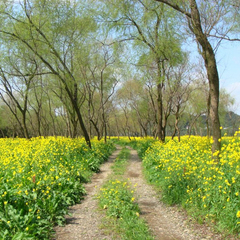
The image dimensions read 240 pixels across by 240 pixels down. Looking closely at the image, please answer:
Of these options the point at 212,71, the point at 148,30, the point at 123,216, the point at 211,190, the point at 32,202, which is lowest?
the point at 123,216

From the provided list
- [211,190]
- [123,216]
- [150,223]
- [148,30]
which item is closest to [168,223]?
[150,223]

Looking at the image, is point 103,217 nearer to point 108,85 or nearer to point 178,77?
point 178,77

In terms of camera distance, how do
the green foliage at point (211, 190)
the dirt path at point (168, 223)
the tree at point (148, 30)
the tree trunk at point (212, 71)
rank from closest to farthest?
1. the green foliage at point (211, 190)
2. the dirt path at point (168, 223)
3. the tree trunk at point (212, 71)
4. the tree at point (148, 30)

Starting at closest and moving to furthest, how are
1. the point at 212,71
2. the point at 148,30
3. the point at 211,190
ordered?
the point at 211,190 → the point at 212,71 → the point at 148,30

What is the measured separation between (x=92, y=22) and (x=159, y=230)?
993 cm

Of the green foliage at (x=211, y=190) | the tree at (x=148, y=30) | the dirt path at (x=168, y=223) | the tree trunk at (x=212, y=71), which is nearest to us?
the green foliage at (x=211, y=190)

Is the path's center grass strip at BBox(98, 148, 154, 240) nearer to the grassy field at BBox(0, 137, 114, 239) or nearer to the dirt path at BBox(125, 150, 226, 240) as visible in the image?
the dirt path at BBox(125, 150, 226, 240)

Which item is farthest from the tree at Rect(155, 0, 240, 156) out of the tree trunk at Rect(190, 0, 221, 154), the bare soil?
the bare soil

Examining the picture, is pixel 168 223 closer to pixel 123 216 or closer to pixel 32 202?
pixel 123 216

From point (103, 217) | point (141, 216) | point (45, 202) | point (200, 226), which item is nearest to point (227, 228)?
point (200, 226)

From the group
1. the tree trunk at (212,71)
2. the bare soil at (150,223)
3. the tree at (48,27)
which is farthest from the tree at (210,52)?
the tree at (48,27)

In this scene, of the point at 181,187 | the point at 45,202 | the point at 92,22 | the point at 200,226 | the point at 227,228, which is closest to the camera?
the point at 227,228

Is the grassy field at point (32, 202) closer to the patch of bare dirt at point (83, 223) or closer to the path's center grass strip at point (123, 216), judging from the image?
the patch of bare dirt at point (83, 223)

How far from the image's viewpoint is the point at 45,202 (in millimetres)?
5207
